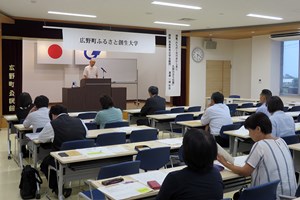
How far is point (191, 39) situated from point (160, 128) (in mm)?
6407

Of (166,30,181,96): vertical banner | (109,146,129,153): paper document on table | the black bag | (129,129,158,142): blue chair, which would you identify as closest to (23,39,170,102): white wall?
(166,30,181,96): vertical banner

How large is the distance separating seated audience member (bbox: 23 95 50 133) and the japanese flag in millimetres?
8153

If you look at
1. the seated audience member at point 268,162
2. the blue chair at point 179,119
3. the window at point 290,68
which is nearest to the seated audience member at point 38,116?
the blue chair at point 179,119

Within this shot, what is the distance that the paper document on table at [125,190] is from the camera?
2303 millimetres

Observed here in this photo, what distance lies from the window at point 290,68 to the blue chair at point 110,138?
8935mm

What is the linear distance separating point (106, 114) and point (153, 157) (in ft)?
7.13

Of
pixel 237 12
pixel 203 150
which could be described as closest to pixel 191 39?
pixel 237 12

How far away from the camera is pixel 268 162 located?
100 inches

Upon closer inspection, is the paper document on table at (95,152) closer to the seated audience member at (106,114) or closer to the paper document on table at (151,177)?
the paper document on table at (151,177)

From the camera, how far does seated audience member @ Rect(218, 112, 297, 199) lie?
2545 mm

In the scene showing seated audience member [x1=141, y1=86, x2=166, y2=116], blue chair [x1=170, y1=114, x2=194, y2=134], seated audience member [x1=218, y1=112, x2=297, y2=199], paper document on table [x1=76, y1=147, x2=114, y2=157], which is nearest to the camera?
seated audience member [x1=218, y1=112, x2=297, y2=199]

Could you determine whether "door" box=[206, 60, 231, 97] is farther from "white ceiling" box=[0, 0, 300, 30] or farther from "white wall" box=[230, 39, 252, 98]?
"white ceiling" box=[0, 0, 300, 30]

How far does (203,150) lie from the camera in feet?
6.41

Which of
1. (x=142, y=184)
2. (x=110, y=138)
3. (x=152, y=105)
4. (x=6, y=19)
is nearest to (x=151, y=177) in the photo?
(x=142, y=184)
